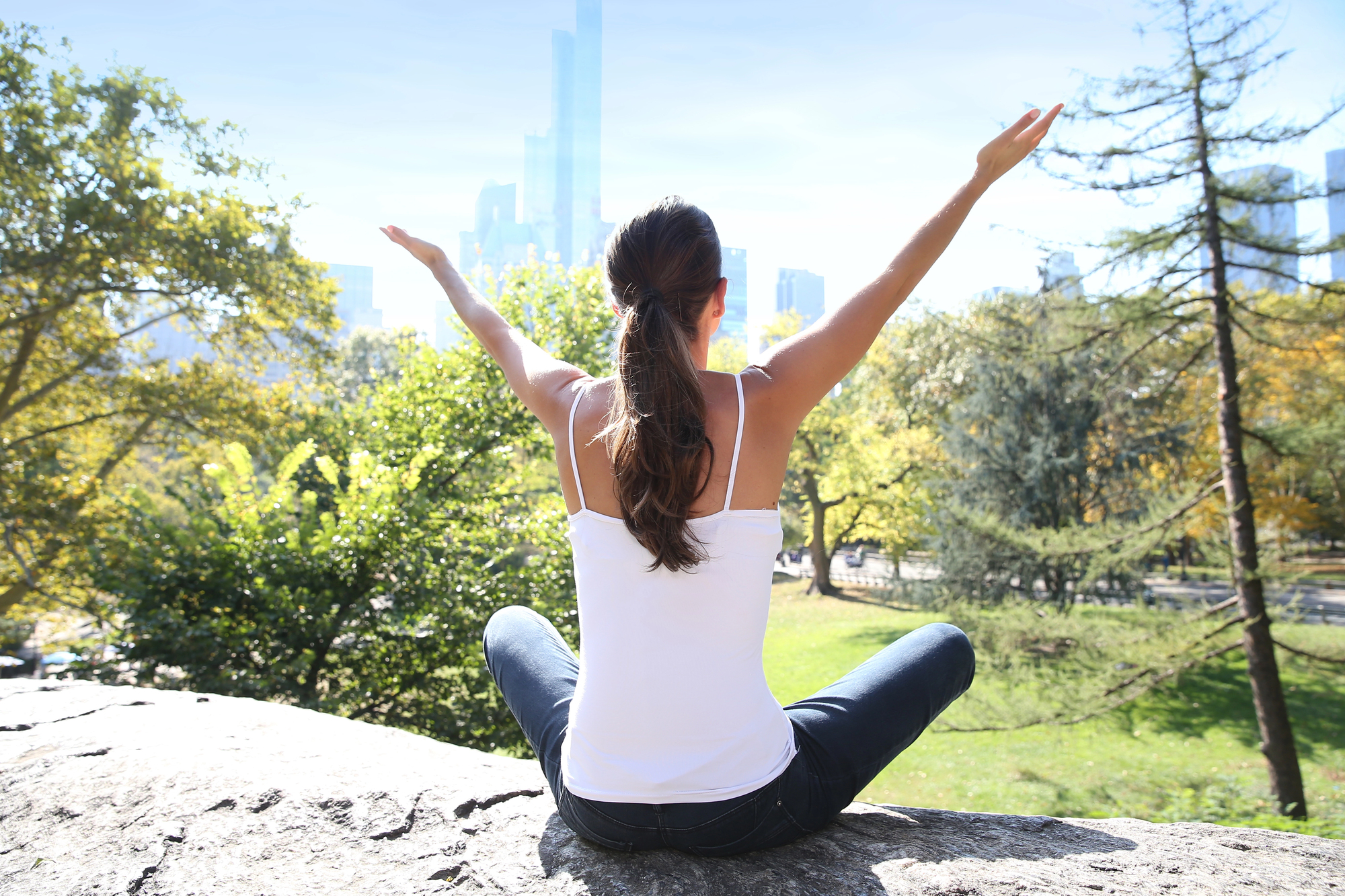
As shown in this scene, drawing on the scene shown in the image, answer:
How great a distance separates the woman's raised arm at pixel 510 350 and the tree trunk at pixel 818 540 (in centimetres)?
2235

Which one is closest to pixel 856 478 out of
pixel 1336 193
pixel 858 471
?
pixel 858 471

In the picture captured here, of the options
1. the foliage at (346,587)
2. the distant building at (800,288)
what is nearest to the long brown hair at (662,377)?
the foliage at (346,587)

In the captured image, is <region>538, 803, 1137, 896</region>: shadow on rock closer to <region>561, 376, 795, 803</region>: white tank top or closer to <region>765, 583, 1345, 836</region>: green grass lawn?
<region>561, 376, 795, 803</region>: white tank top

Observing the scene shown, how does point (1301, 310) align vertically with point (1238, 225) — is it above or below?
below

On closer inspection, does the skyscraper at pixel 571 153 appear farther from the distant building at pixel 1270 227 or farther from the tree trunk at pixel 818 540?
the distant building at pixel 1270 227

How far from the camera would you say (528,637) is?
1.84m

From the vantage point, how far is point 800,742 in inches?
59.4

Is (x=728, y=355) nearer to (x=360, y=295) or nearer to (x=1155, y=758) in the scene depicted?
(x=1155, y=758)

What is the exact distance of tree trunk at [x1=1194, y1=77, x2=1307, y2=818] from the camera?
243 inches

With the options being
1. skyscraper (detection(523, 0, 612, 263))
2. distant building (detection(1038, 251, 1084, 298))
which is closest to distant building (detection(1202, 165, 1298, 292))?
distant building (detection(1038, 251, 1084, 298))

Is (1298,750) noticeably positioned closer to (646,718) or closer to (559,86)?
(646,718)

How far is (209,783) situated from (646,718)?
1.35 m

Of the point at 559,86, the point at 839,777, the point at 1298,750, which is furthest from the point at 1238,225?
the point at 559,86

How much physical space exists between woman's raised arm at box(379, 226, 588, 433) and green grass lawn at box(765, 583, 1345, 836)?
597 cm
